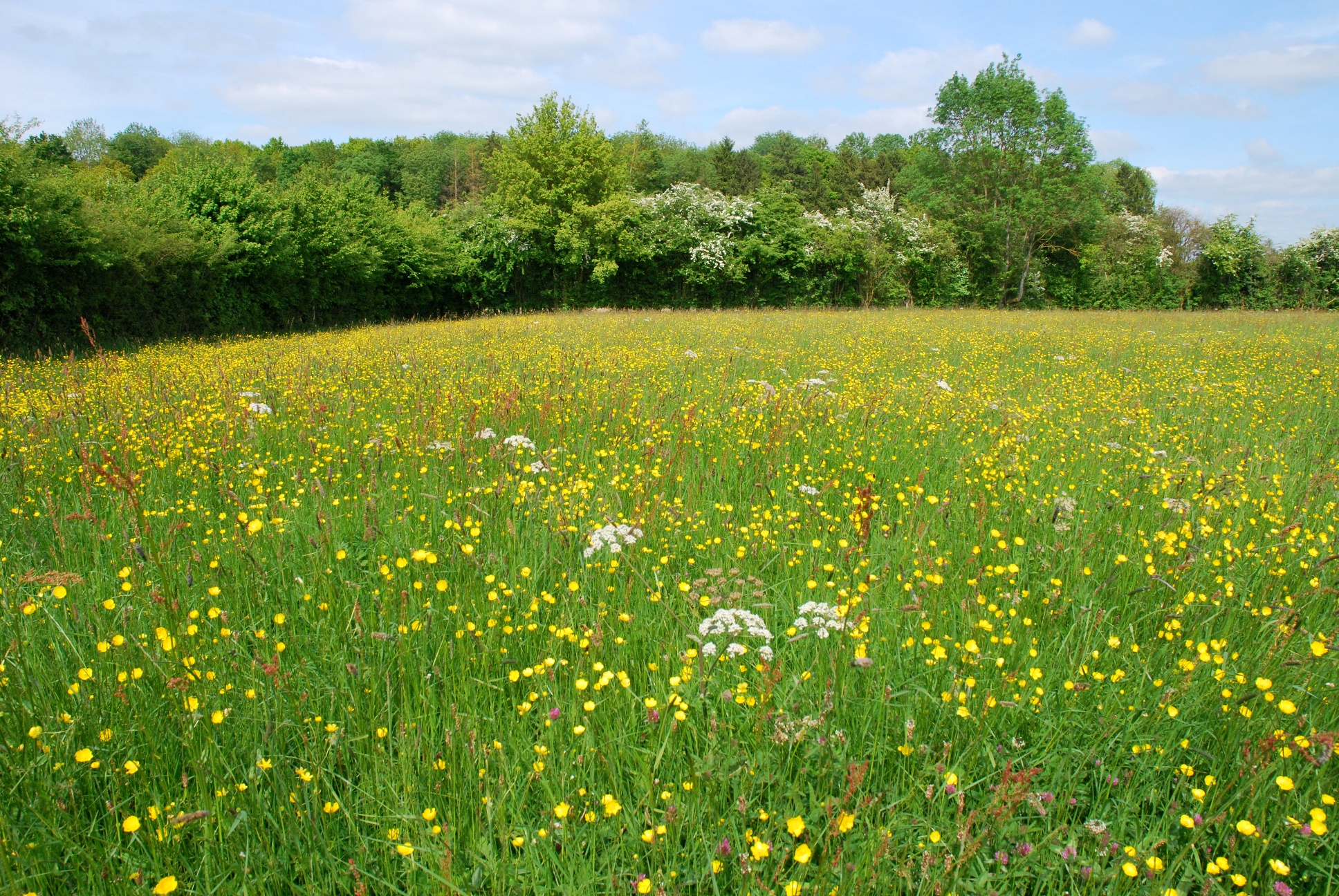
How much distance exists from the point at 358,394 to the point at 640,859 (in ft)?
20.3

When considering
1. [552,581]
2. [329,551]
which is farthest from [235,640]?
[552,581]

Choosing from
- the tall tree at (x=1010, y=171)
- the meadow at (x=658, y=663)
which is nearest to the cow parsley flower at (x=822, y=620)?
the meadow at (x=658, y=663)

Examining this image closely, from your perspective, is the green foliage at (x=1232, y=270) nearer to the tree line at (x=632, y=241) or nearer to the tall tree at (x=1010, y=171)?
the tree line at (x=632, y=241)


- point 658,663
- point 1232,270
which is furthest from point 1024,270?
point 658,663

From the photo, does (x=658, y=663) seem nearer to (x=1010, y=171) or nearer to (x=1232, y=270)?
(x=1010, y=171)

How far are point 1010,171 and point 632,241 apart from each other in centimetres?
2130

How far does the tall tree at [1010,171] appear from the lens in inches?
1369

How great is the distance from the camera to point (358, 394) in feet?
22.5

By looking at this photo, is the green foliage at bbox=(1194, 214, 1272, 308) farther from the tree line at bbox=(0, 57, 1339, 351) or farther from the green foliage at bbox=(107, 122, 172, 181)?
the green foliage at bbox=(107, 122, 172, 181)

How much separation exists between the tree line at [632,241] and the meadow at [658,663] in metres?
12.1

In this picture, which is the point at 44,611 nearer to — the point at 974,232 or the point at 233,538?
the point at 233,538

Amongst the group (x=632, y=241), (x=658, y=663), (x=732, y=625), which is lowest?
(x=658, y=663)

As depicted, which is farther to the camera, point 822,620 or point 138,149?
point 138,149

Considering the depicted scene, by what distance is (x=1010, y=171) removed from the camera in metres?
35.8
